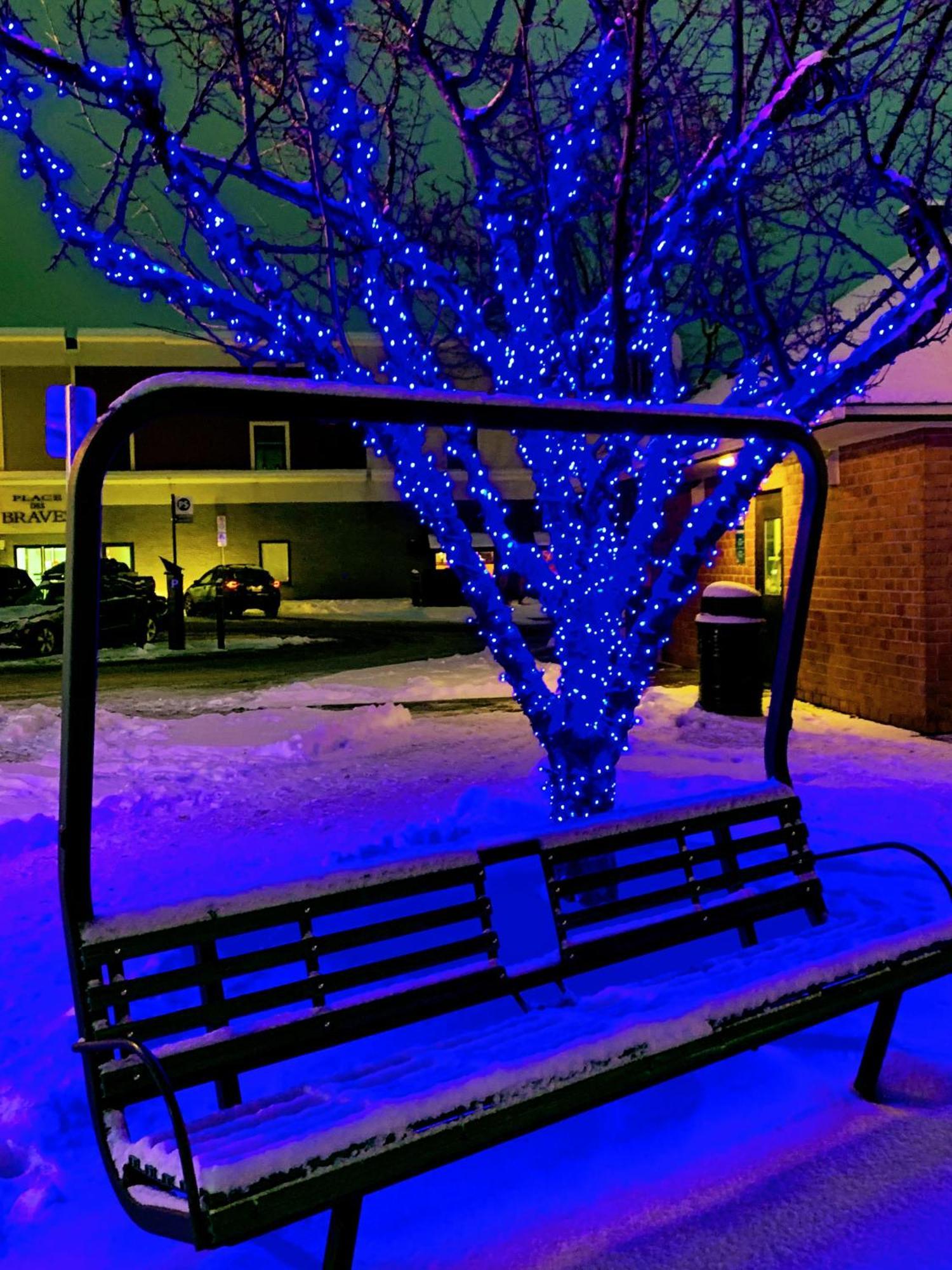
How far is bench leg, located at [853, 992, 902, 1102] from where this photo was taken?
11.2ft

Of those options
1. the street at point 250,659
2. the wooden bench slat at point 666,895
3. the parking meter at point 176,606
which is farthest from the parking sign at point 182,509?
the wooden bench slat at point 666,895

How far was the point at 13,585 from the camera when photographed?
24984 millimetres

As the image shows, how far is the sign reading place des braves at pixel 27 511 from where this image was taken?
38.9 m

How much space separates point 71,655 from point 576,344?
3.89 m

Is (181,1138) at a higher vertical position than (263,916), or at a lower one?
lower

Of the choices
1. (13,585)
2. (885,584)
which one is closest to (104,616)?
(13,585)

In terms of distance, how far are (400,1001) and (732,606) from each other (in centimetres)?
883

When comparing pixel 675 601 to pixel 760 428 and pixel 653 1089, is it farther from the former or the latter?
pixel 653 1089

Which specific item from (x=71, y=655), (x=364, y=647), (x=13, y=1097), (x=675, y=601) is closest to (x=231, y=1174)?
(x=71, y=655)

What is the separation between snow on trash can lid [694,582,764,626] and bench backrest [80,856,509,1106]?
828 centimetres

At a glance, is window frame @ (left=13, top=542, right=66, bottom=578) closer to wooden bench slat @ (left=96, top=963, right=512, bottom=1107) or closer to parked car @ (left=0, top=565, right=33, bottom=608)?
parked car @ (left=0, top=565, right=33, bottom=608)

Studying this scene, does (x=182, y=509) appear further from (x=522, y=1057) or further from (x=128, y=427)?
(x=522, y=1057)

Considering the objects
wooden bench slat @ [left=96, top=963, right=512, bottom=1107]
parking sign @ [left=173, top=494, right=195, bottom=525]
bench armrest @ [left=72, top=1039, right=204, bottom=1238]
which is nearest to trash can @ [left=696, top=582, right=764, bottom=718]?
wooden bench slat @ [left=96, top=963, right=512, bottom=1107]

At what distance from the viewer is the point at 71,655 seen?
2.51m
